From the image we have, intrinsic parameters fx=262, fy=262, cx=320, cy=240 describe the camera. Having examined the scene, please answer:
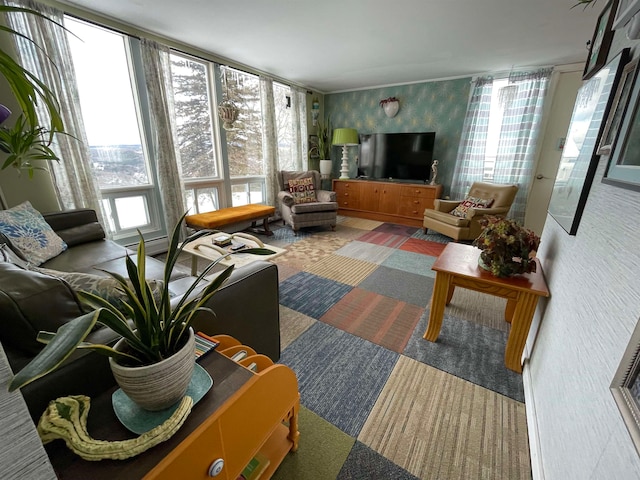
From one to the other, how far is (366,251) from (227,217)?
1806mm

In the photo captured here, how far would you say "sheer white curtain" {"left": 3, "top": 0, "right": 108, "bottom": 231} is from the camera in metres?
2.07

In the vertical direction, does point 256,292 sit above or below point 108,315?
below

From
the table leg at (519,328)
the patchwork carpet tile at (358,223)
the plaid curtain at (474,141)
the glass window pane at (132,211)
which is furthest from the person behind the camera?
the patchwork carpet tile at (358,223)

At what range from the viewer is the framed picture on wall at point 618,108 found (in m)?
0.87

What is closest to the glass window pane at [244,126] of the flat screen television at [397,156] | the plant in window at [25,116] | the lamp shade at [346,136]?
the lamp shade at [346,136]

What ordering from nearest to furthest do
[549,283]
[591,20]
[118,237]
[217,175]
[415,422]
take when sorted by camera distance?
[415,422]
[549,283]
[591,20]
[118,237]
[217,175]

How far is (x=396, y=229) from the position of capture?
14.2 ft

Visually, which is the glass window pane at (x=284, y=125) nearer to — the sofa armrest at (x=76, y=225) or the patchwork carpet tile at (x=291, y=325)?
the sofa armrest at (x=76, y=225)

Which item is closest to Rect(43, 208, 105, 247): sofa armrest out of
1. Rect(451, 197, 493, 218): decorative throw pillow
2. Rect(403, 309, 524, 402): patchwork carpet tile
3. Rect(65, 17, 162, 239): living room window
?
Rect(65, 17, 162, 239): living room window

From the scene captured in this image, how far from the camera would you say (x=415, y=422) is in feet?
4.04

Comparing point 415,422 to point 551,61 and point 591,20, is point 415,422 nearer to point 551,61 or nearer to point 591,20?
point 591,20

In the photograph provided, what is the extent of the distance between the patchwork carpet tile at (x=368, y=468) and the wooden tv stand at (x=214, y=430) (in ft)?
0.96

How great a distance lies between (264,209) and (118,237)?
1.75 m

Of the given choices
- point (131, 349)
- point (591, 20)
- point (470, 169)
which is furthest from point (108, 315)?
point (470, 169)
